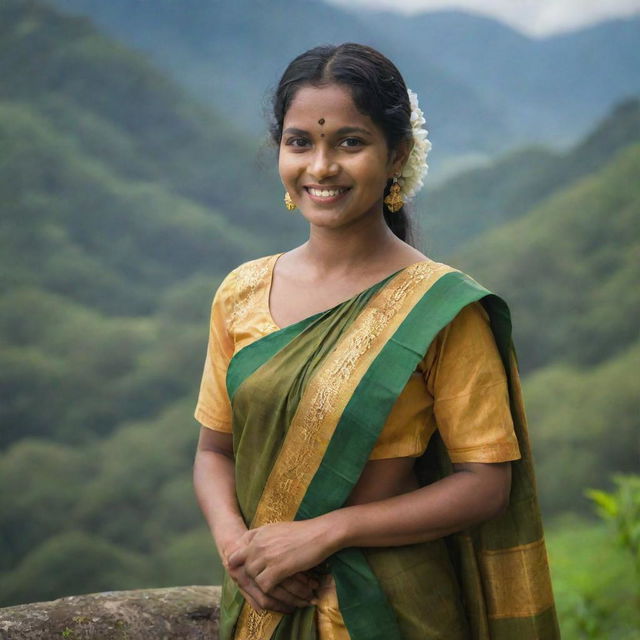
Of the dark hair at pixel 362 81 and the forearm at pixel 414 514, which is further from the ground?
the dark hair at pixel 362 81

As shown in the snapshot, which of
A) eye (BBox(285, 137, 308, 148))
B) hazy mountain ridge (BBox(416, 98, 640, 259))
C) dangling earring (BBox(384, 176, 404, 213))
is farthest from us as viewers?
hazy mountain ridge (BBox(416, 98, 640, 259))

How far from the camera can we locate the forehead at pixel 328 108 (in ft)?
5.56

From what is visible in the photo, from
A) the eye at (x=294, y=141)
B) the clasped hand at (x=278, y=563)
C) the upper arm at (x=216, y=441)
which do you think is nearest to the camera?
the clasped hand at (x=278, y=563)

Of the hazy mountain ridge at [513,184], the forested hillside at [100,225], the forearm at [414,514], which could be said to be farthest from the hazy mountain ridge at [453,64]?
the forearm at [414,514]

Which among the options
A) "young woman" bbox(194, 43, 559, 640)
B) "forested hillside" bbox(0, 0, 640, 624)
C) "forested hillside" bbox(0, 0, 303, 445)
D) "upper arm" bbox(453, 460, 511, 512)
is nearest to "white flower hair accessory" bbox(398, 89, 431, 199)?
"young woman" bbox(194, 43, 559, 640)

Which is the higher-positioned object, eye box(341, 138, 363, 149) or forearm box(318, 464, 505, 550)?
eye box(341, 138, 363, 149)

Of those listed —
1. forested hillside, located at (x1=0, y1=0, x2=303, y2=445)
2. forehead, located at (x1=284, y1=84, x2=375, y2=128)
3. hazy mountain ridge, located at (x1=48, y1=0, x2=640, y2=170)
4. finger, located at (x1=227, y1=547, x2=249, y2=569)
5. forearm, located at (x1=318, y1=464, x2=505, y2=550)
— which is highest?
hazy mountain ridge, located at (x1=48, y1=0, x2=640, y2=170)

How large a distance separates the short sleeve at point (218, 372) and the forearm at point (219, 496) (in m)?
0.07

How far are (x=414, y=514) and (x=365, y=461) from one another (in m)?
0.13

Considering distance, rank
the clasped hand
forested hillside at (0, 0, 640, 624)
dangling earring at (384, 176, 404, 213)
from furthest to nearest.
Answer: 1. forested hillside at (0, 0, 640, 624)
2. dangling earring at (384, 176, 404, 213)
3. the clasped hand

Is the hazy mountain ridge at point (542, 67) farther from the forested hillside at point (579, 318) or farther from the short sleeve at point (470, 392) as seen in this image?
the short sleeve at point (470, 392)

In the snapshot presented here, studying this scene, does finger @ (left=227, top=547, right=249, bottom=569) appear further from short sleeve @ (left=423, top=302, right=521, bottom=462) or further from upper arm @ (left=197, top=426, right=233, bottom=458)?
short sleeve @ (left=423, top=302, right=521, bottom=462)

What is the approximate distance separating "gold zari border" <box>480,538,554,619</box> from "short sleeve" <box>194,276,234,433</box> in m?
0.62

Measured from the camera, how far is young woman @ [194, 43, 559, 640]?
1672 mm
